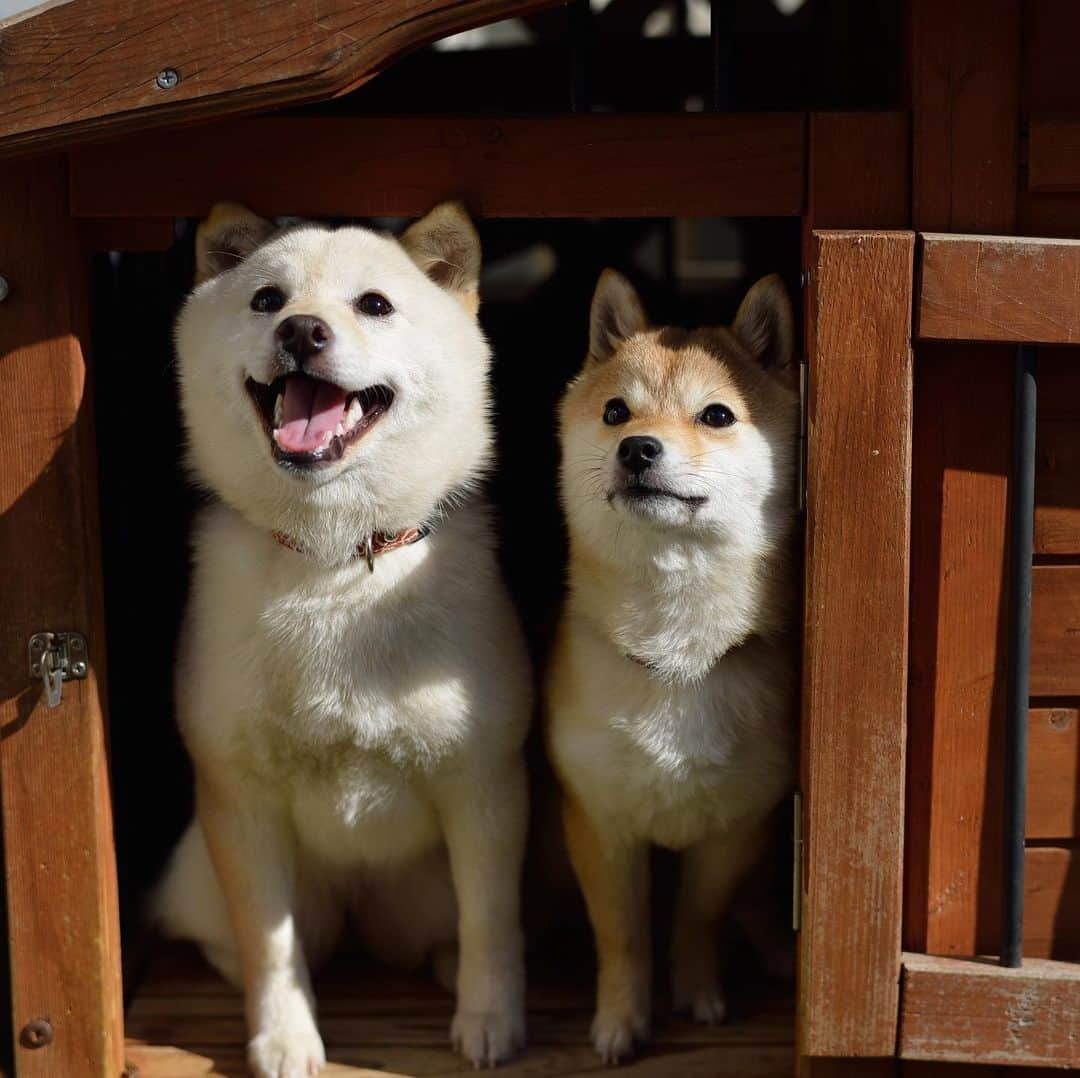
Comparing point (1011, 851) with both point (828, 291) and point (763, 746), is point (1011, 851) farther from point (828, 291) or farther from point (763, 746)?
point (828, 291)

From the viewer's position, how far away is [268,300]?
2859mm

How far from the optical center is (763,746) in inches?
115

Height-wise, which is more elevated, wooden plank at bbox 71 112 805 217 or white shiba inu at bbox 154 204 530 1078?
wooden plank at bbox 71 112 805 217

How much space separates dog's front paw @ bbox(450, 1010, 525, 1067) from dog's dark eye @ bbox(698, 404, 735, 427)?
1441 millimetres

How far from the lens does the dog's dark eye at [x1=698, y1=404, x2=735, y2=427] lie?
2.84 m

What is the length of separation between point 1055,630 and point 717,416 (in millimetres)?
813

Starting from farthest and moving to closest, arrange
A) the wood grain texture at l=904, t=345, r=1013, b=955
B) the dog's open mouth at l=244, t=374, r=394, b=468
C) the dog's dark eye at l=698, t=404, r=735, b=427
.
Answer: the dog's dark eye at l=698, t=404, r=735, b=427, the dog's open mouth at l=244, t=374, r=394, b=468, the wood grain texture at l=904, t=345, r=1013, b=955

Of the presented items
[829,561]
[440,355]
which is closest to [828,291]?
[829,561]

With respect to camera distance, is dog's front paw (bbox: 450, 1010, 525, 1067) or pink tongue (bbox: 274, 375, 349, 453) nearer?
pink tongue (bbox: 274, 375, 349, 453)

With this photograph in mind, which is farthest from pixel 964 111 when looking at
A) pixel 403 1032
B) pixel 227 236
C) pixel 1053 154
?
pixel 403 1032

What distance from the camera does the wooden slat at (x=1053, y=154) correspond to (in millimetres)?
2502

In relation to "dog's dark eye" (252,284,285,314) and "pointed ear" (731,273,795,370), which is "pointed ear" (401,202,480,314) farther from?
"pointed ear" (731,273,795,370)

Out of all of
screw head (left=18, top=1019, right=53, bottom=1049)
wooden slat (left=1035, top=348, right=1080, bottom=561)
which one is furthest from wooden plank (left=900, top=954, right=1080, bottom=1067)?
screw head (left=18, top=1019, right=53, bottom=1049)

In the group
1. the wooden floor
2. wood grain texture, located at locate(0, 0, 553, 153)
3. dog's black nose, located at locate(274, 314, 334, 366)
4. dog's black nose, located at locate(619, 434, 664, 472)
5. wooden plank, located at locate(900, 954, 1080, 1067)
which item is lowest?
the wooden floor
